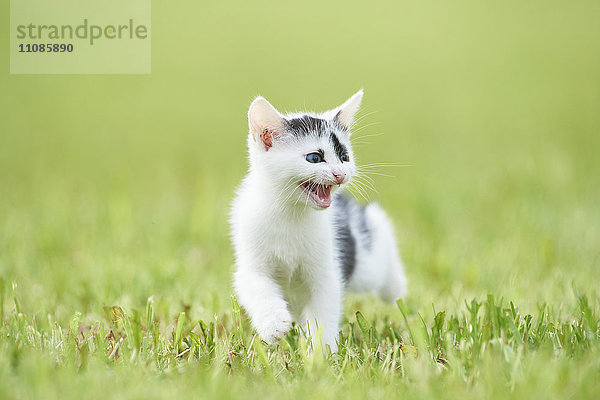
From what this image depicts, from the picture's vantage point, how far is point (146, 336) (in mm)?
3203

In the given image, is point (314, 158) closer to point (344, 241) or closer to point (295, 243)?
point (295, 243)

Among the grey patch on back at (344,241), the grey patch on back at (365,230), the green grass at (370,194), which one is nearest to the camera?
the green grass at (370,194)

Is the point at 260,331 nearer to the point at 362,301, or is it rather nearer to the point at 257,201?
the point at 257,201

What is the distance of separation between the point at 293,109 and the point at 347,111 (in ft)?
10.6

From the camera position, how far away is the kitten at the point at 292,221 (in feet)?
10.8

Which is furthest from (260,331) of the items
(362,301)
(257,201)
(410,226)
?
(410,226)

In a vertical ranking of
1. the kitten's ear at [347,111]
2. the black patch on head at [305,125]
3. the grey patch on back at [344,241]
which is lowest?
the grey patch on back at [344,241]

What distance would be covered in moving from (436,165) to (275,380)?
205 inches

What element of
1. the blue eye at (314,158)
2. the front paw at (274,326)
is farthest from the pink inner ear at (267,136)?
the front paw at (274,326)

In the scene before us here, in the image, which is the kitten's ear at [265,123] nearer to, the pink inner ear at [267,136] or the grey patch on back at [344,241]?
the pink inner ear at [267,136]

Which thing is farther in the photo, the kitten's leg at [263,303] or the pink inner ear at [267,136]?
the pink inner ear at [267,136]

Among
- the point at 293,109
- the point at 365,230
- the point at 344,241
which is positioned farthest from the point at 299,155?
the point at 293,109

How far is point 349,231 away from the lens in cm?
416

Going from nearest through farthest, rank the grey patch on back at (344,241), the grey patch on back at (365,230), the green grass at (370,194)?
the green grass at (370,194)
the grey patch on back at (344,241)
the grey patch on back at (365,230)
